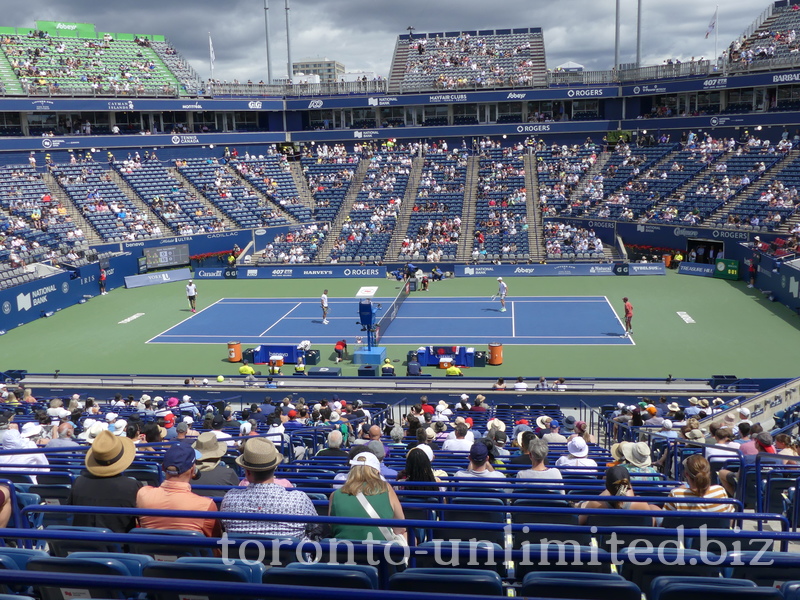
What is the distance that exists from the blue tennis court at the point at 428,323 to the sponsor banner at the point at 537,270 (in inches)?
267

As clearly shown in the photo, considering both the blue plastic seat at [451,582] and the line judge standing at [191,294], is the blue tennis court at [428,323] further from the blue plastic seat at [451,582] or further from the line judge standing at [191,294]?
the blue plastic seat at [451,582]

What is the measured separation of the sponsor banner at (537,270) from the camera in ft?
146

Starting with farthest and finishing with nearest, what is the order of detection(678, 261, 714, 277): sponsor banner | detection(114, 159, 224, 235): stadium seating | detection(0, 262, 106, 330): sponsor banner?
detection(114, 159, 224, 235): stadium seating, detection(678, 261, 714, 277): sponsor banner, detection(0, 262, 106, 330): sponsor banner

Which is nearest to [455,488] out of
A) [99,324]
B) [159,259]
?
[99,324]

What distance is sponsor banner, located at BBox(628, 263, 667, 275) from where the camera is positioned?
43750 millimetres

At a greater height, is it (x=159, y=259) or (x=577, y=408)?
(x=159, y=259)

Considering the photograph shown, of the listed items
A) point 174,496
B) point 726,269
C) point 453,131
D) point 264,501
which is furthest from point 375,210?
point 264,501

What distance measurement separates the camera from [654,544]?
19.5ft

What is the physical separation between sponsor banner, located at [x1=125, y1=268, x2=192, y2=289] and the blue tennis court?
8.60 m

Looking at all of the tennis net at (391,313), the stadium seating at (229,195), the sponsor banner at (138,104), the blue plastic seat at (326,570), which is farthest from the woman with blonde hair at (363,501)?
the sponsor banner at (138,104)

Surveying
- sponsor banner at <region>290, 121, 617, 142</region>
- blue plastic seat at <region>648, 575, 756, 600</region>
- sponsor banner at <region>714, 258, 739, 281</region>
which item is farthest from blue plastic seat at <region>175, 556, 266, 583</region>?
sponsor banner at <region>290, 121, 617, 142</region>

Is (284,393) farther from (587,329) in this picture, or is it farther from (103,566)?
(103,566)

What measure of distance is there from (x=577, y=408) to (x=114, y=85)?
49.6 meters

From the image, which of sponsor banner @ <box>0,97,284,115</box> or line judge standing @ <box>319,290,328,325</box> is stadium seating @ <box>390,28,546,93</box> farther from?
line judge standing @ <box>319,290,328,325</box>
